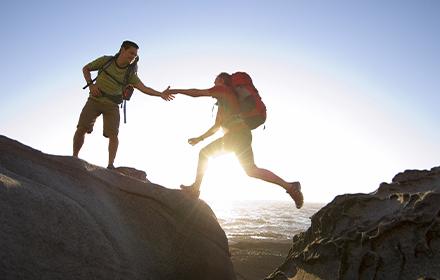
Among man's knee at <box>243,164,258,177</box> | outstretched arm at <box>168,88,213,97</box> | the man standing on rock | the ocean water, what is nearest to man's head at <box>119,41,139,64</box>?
the man standing on rock

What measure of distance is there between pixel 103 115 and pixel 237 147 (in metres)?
2.72

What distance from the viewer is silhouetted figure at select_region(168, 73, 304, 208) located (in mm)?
5402

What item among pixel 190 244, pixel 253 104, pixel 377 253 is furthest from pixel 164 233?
pixel 377 253

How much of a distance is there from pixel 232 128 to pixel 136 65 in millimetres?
2349

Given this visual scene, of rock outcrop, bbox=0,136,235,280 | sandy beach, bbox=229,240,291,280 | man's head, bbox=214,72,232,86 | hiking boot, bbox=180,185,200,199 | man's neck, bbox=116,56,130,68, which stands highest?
man's neck, bbox=116,56,130,68

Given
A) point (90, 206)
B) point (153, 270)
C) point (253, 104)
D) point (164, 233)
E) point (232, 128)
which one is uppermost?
point (253, 104)

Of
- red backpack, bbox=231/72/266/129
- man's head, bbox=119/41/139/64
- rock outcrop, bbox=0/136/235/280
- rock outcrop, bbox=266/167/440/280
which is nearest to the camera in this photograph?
rock outcrop, bbox=0/136/235/280

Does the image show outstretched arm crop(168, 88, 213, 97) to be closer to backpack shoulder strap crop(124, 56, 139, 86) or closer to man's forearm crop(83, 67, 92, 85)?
backpack shoulder strap crop(124, 56, 139, 86)

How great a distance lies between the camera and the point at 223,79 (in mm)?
5535

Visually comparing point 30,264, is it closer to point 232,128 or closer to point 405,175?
point 232,128

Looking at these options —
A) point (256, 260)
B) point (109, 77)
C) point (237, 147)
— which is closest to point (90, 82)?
point (109, 77)

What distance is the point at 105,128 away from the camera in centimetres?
688

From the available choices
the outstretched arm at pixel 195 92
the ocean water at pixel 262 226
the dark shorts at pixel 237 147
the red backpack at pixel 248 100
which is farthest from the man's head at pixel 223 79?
the ocean water at pixel 262 226

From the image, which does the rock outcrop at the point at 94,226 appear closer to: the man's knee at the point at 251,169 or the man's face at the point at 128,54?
the man's knee at the point at 251,169
